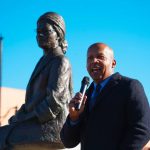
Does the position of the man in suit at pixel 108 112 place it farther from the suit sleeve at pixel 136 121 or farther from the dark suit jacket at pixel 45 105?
the dark suit jacket at pixel 45 105

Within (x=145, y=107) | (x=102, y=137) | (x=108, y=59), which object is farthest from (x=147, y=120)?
(x=108, y=59)

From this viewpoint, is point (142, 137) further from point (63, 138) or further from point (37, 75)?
point (37, 75)

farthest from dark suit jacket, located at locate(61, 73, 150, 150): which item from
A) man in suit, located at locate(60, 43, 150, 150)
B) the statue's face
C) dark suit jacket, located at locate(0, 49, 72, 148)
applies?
the statue's face

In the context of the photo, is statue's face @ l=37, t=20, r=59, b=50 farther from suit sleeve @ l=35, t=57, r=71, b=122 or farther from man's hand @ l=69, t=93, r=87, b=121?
man's hand @ l=69, t=93, r=87, b=121

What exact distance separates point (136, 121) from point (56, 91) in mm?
2881

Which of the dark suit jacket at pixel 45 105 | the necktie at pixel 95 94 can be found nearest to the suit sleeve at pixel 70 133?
the necktie at pixel 95 94

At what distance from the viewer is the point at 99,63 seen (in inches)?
122

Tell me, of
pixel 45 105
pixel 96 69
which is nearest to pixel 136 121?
pixel 96 69

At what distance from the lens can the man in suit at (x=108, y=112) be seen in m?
2.90

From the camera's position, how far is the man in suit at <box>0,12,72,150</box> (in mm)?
5598

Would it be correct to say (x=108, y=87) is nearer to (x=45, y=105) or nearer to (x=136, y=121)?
(x=136, y=121)

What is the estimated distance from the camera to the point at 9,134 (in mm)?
5680

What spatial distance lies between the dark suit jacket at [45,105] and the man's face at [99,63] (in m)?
2.54

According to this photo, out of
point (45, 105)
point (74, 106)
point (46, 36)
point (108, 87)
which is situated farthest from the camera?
point (46, 36)
